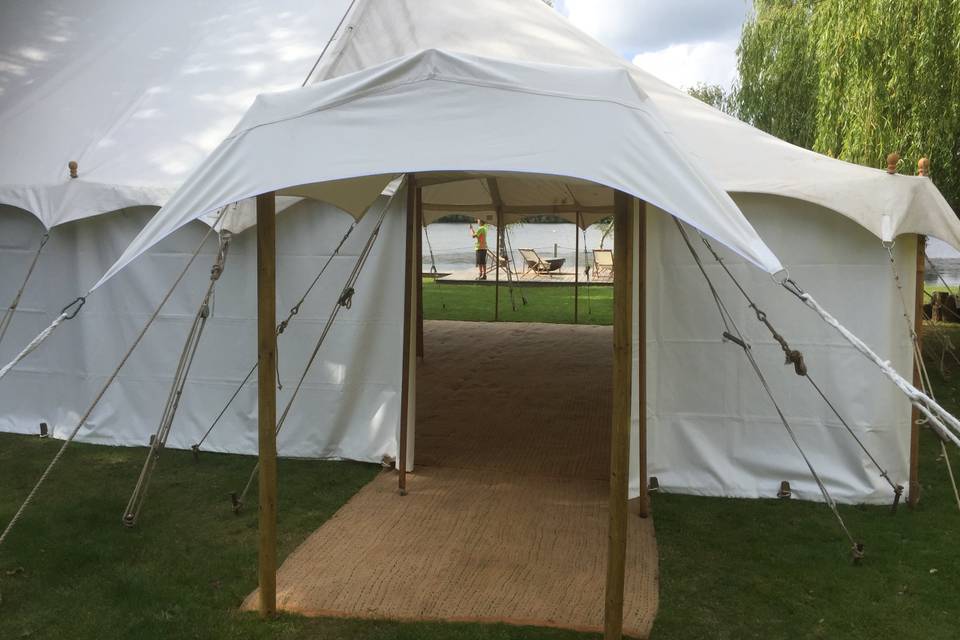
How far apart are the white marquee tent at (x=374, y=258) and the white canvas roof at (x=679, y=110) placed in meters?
0.02

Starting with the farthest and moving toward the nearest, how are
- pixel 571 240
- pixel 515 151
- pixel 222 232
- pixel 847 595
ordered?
pixel 571 240 < pixel 222 232 < pixel 847 595 < pixel 515 151

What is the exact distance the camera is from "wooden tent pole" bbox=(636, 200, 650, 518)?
468 cm

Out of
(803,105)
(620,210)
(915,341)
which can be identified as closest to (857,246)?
(915,341)

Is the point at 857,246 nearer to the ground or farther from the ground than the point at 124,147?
nearer to the ground

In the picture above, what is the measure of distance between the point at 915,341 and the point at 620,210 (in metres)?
2.65

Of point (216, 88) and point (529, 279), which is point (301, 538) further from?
point (529, 279)

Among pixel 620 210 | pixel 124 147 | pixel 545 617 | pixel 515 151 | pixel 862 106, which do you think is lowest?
pixel 545 617

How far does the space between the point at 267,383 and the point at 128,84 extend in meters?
4.25

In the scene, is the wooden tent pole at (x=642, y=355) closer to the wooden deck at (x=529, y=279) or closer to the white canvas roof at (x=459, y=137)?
the white canvas roof at (x=459, y=137)

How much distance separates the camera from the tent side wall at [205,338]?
5547mm

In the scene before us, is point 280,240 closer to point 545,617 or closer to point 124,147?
point 124,147

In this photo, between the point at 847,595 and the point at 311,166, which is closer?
the point at 311,166

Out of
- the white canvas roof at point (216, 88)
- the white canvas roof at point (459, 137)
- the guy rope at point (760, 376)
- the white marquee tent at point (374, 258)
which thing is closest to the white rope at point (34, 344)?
the white canvas roof at point (459, 137)

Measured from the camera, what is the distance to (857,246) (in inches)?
189
